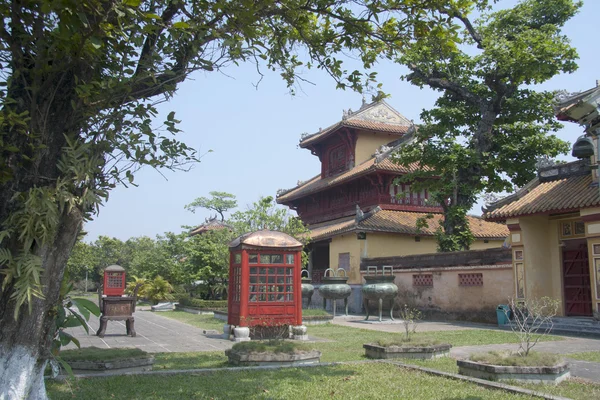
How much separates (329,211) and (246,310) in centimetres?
1685

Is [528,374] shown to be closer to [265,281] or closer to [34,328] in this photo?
[34,328]

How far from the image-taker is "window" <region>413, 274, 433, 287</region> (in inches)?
694

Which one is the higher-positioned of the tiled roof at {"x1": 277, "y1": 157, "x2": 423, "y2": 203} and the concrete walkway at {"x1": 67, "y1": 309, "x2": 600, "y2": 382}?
the tiled roof at {"x1": 277, "y1": 157, "x2": 423, "y2": 203}

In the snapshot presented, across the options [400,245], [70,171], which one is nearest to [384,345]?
[70,171]

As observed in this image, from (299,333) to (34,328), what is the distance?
24.4ft

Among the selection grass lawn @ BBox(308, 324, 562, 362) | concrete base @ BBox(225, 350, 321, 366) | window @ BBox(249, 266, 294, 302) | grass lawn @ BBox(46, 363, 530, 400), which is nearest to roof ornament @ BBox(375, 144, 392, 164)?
grass lawn @ BBox(308, 324, 562, 362)

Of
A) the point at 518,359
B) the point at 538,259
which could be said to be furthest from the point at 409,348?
the point at 538,259

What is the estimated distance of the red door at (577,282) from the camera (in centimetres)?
1405

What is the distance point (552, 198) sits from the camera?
13977 millimetres

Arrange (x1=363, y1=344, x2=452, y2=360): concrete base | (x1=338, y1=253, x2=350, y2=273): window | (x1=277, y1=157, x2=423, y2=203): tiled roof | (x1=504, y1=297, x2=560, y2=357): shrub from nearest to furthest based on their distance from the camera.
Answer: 1. (x1=504, y1=297, x2=560, y2=357): shrub
2. (x1=363, y1=344, x2=452, y2=360): concrete base
3. (x1=338, y1=253, x2=350, y2=273): window
4. (x1=277, y1=157, x2=423, y2=203): tiled roof

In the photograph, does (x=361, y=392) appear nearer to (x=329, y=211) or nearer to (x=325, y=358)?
(x=325, y=358)

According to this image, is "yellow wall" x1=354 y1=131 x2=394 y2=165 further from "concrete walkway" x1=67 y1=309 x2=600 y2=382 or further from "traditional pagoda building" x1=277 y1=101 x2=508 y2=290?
"concrete walkway" x1=67 y1=309 x2=600 y2=382

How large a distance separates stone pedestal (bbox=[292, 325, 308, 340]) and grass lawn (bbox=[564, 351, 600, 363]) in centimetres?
482

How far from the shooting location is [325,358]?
26.2ft
